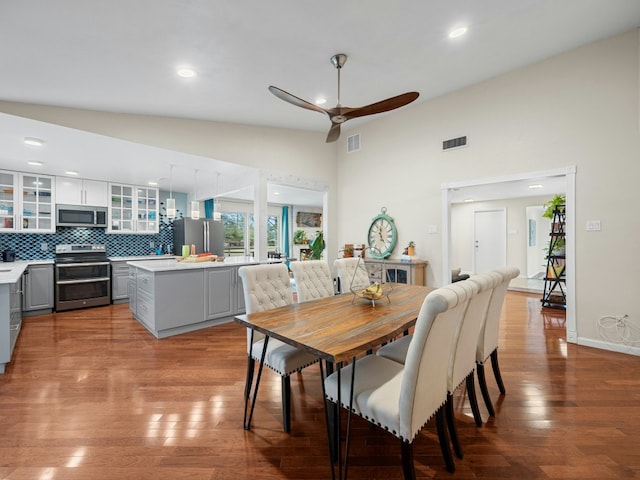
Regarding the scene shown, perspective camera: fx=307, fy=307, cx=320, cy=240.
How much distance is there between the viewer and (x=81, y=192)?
5.43 m

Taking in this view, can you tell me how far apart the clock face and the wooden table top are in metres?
2.45

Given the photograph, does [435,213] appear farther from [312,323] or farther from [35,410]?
[35,410]

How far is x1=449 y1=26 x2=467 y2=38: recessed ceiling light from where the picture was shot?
105 inches

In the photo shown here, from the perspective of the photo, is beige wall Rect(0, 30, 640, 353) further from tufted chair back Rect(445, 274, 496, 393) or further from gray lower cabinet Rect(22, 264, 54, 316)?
gray lower cabinet Rect(22, 264, 54, 316)

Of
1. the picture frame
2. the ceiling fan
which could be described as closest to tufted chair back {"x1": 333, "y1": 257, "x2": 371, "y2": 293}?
the ceiling fan

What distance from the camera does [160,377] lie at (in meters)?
2.64

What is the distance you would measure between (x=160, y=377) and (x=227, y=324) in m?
1.63

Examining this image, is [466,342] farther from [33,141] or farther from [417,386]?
[33,141]

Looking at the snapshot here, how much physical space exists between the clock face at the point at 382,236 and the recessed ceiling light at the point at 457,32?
2619 millimetres

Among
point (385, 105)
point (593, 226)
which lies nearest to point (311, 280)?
point (385, 105)

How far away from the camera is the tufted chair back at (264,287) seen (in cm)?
222

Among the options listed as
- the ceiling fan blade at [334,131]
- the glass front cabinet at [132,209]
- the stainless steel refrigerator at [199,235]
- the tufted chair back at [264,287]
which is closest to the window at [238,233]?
the stainless steel refrigerator at [199,235]

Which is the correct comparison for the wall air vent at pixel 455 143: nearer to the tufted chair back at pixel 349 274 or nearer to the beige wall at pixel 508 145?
the beige wall at pixel 508 145

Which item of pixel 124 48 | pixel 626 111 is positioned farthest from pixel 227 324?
pixel 626 111
